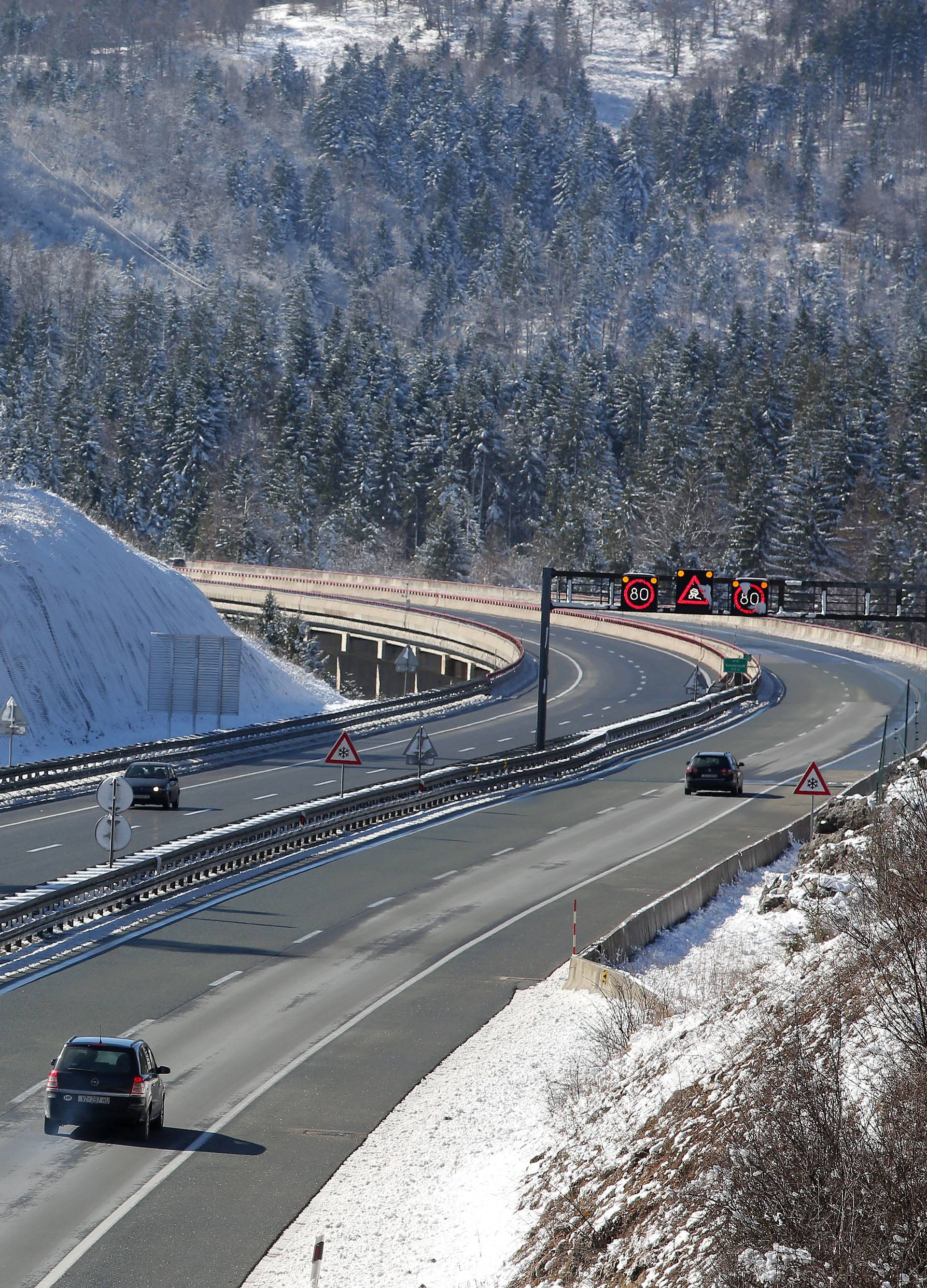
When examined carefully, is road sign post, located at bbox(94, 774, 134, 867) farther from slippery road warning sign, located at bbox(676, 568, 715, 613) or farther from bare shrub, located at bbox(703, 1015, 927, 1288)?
slippery road warning sign, located at bbox(676, 568, 715, 613)

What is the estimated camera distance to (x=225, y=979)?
21.8 metres

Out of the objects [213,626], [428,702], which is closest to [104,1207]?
[428,702]

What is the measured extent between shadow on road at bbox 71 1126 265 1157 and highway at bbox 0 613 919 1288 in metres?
0.04

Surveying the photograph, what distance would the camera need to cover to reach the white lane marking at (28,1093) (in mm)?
→ 16250

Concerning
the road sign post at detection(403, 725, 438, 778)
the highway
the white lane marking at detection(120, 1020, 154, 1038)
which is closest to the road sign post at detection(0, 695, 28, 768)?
the highway

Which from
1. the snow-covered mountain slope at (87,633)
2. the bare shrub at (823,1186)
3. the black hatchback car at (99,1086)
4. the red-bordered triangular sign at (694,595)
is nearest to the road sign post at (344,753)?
the red-bordered triangular sign at (694,595)

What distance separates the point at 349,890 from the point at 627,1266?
18864 mm

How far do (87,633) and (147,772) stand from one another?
20.5 metres

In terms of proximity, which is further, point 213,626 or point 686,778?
point 213,626

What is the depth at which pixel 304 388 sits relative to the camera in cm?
16050

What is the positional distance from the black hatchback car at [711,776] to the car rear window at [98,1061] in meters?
29.5

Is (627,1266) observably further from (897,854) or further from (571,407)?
(571,407)

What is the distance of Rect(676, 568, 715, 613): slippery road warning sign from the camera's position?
42.5 m

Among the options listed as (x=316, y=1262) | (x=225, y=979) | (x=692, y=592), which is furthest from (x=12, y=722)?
(x=316, y=1262)
